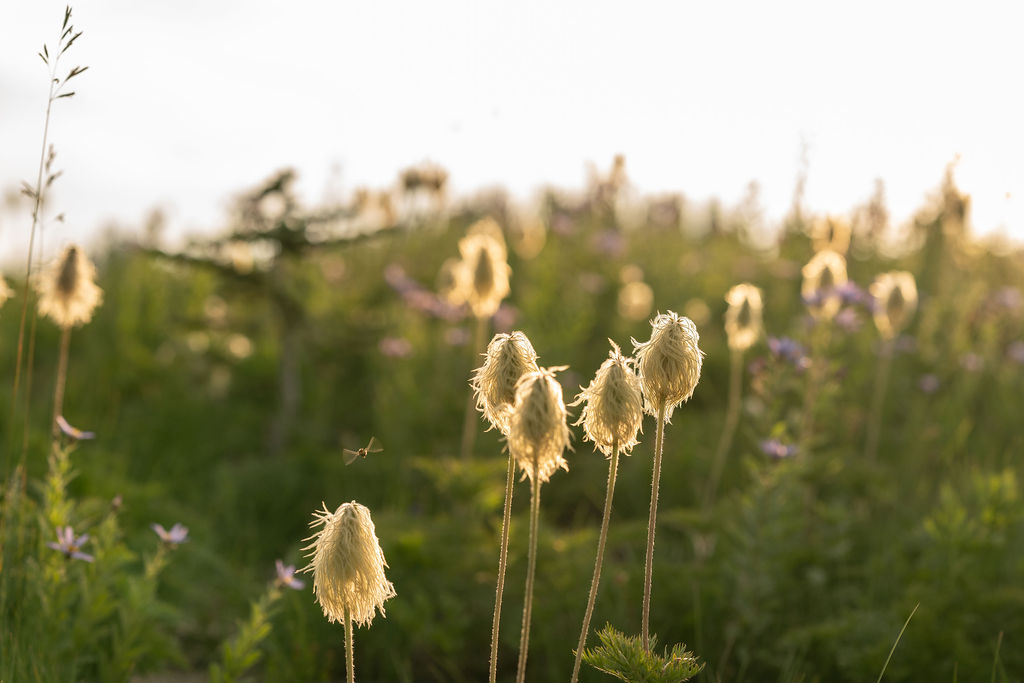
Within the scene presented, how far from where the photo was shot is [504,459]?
4504mm

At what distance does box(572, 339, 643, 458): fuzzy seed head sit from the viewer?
172 centimetres

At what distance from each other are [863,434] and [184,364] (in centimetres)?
470

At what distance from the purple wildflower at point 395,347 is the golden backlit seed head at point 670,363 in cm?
402

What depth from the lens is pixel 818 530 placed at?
4066mm

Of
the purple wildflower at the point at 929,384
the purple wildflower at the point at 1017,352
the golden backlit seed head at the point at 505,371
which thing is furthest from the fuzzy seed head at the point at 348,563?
the purple wildflower at the point at 1017,352

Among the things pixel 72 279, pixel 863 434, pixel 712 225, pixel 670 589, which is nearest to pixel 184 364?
pixel 72 279

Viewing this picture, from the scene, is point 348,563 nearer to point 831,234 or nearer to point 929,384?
point 929,384

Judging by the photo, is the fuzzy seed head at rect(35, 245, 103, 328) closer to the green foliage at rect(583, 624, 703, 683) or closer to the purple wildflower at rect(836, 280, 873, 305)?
the green foliage at rect(583, 624, 703, 683)

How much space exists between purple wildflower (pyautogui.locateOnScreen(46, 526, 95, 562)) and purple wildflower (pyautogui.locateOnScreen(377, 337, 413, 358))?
3179mm

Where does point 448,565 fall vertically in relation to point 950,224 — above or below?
below

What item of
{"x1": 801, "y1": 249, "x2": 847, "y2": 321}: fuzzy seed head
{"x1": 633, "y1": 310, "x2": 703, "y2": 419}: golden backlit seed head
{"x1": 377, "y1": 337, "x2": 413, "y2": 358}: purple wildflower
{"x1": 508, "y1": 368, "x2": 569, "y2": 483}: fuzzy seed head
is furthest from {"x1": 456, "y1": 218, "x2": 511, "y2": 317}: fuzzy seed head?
{"x1": 508, "y1": 368, "x2": 569, "y2": 483}: fuzzy seed head

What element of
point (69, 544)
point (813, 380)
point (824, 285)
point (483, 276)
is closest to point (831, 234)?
point (824, 285)

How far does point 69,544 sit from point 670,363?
72.9 inches

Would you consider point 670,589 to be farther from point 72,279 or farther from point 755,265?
point 755,265
